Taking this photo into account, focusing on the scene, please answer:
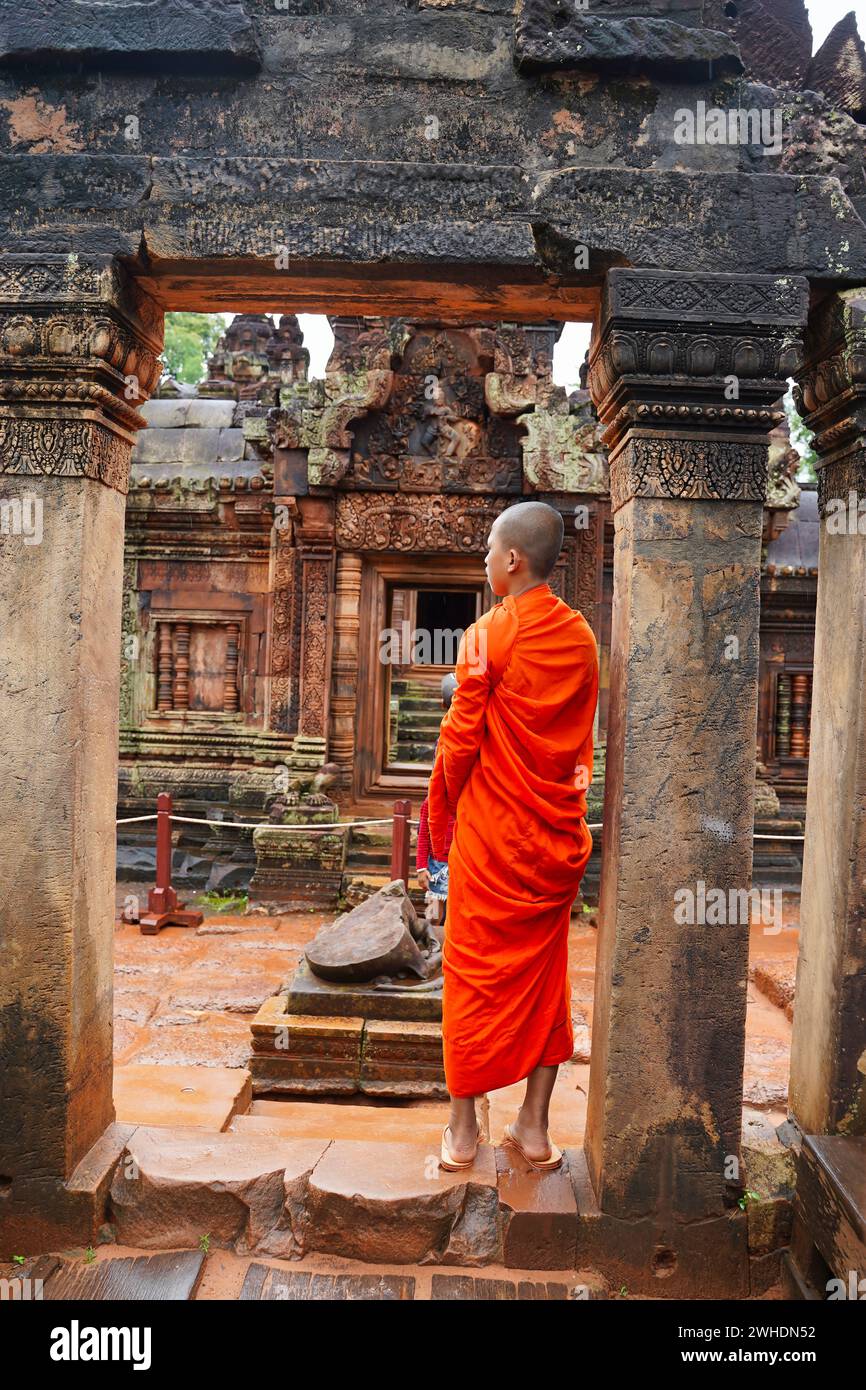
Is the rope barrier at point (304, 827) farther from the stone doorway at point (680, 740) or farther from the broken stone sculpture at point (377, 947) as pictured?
the stone doorway at point (680, 740)

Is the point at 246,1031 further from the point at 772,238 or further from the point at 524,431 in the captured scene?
the point at 524,431

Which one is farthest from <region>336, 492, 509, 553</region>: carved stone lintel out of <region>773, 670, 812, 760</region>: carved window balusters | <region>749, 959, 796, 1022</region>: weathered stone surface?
<region>749, 959, 796, 1022</region>: weathered stone surface

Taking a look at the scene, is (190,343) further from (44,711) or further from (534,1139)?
(534,1139)

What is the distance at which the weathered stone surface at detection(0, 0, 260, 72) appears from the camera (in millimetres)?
3002

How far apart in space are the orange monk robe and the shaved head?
103 mm

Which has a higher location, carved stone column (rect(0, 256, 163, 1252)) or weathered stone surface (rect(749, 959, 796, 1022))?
carved stone column (rect(0, 256, 163, 1252))

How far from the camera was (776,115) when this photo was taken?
9.82 feet

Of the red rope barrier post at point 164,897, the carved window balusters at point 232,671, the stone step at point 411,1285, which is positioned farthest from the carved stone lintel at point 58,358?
the carved window balusters at point 232,671

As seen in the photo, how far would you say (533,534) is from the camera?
3.07m

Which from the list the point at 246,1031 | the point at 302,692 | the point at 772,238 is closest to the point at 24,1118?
the point at 246,1031

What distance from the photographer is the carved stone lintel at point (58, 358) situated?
2998 millimetres

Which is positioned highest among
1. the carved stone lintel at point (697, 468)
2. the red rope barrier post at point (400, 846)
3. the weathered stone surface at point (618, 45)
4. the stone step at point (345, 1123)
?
the weathered stone surface at point (618, 45)

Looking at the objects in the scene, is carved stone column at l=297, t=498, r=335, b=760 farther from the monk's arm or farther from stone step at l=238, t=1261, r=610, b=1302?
stone step at l=238, t=1261, r=610, b=1302

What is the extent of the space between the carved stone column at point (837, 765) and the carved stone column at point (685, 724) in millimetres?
A: 283
